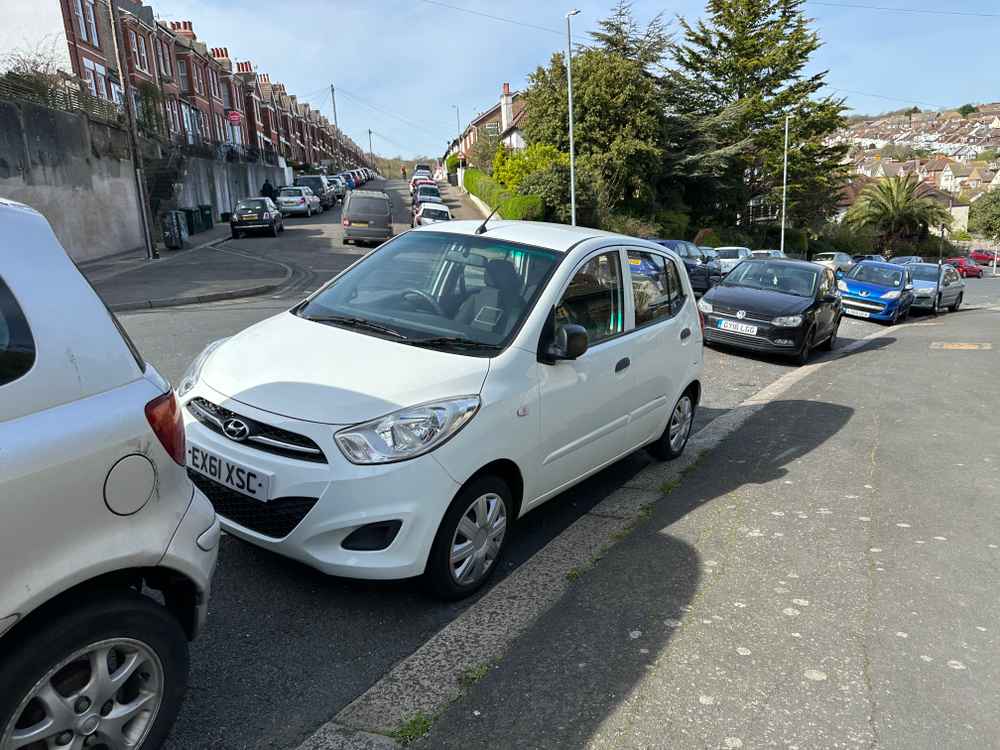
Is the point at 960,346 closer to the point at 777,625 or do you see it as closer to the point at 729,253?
the point at 777,625

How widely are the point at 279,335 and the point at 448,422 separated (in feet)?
4.20

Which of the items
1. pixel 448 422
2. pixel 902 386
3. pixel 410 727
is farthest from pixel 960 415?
pixel 410 727

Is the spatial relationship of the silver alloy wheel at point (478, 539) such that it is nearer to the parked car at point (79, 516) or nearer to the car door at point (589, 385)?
the car door at point (589, 385)

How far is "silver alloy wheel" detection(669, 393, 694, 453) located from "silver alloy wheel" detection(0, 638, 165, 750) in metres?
4.23

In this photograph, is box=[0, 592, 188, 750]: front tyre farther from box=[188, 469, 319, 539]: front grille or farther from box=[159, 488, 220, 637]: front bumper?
box=[188, 469, 319, 539]: front grille

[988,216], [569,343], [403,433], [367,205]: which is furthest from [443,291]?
[988,216]

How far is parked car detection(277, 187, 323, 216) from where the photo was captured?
128ft

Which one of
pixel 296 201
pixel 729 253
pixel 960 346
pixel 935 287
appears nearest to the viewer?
pixel 960 346

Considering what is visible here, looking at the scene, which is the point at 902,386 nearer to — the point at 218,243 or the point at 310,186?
the point at 218,243

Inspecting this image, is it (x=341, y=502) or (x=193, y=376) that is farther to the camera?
(x=193, y=376)

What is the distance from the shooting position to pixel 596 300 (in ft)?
14.9

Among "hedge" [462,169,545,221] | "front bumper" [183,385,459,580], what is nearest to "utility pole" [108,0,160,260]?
"hedge" [462,169,545,221]

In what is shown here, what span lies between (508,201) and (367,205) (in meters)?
10.2

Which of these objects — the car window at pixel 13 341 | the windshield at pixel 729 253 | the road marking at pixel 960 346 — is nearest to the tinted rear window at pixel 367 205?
the windshield at pixel 729 253
